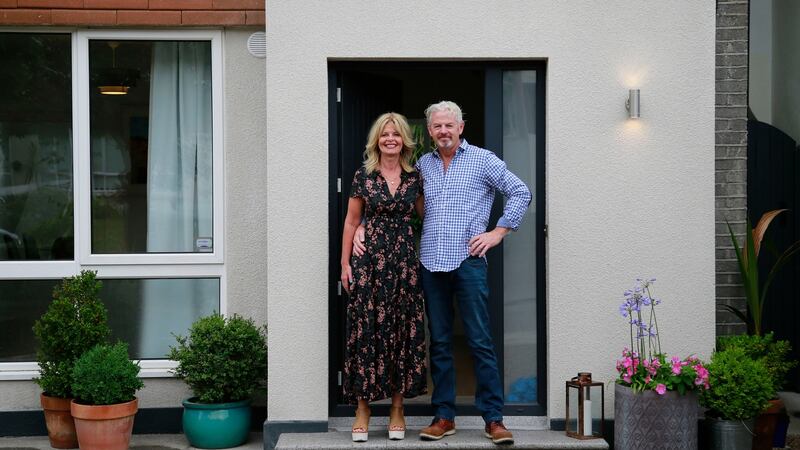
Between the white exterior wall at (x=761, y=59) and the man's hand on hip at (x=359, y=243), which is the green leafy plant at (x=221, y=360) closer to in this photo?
the man's hand on hip at (x=359, y=243)

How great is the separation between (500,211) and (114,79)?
2552 millimetres

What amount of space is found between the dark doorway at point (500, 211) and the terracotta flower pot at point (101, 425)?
1.18 m

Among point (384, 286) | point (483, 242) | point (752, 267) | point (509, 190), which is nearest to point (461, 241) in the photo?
point (483, 242)

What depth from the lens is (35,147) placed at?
239 inches

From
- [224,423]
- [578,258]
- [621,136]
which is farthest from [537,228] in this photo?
[224,423]

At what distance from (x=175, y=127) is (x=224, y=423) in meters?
1.89

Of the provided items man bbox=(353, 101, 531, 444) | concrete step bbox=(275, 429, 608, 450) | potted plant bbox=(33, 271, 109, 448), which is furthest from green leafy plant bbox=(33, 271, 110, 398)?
man bbox=(353, 101, 531, 444)

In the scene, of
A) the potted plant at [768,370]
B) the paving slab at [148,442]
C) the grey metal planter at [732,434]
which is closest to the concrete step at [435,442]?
the paving slab at [148,442]

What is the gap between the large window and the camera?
6.01 meters

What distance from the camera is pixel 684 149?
215 inches

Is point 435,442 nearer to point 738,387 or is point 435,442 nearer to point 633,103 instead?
point 738,387

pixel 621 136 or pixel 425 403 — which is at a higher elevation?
pixel 621 136

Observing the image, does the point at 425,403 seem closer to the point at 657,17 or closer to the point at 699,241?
the point at 699,241

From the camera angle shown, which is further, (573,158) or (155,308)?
(155,308)
